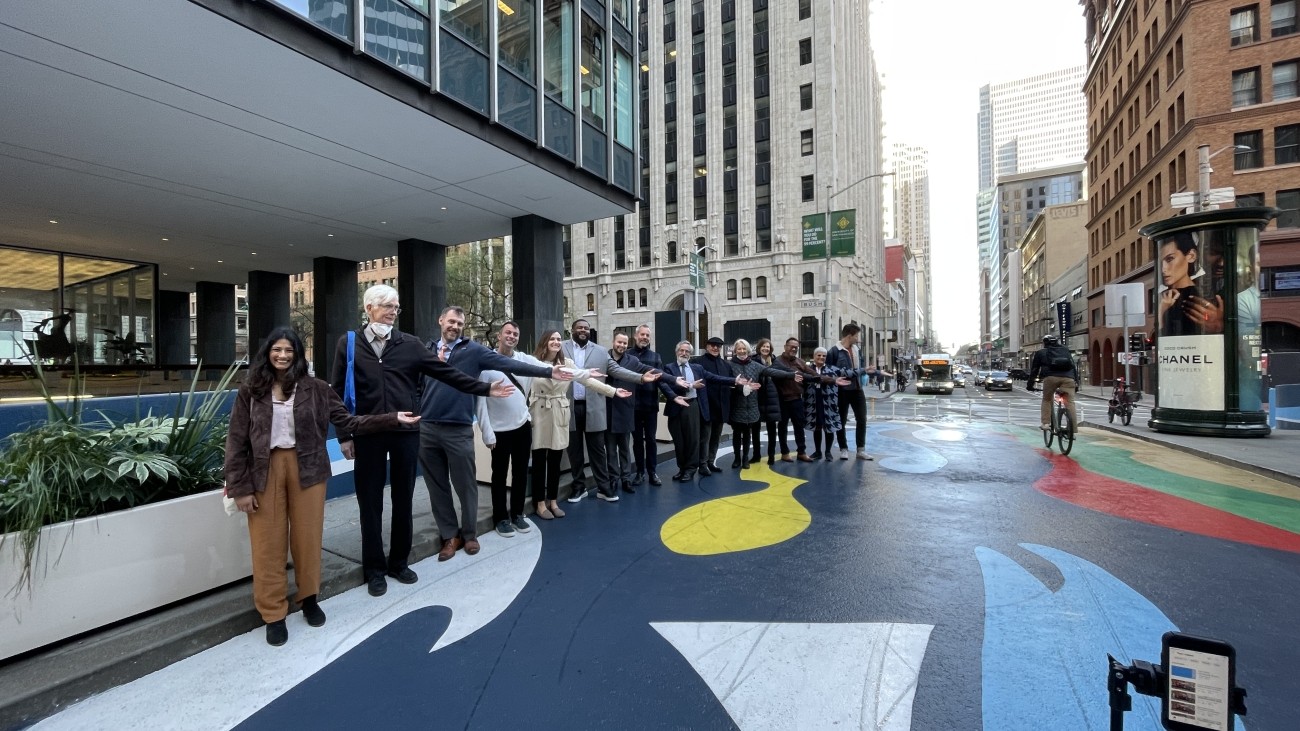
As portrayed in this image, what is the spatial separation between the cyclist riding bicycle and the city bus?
23587 millimetres

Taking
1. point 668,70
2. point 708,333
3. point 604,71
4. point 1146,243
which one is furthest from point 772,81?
point 604,71

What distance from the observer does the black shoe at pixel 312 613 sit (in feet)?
11.4

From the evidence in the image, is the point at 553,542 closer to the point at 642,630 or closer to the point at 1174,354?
the point at 642,630

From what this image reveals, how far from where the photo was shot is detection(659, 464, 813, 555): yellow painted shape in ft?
16.0

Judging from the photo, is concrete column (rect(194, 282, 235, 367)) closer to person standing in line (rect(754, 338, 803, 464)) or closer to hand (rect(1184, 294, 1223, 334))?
person standing in line (rect(754, 338, 803, 464))

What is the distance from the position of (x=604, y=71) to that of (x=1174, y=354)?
14.6 meters

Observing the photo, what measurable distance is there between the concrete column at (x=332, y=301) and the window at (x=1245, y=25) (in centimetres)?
4334

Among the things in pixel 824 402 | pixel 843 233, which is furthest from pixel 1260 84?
pixel 824 402

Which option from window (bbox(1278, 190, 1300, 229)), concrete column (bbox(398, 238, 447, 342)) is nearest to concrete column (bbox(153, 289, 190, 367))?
concrete column (bbox(398, 238, 447, 342))

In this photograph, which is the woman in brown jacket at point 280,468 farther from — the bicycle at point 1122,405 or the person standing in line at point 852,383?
the bicycle at point 1122,405

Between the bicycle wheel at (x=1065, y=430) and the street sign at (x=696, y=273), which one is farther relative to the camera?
the street sign at (x=696, y=273)

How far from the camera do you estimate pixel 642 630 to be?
3.35 metres

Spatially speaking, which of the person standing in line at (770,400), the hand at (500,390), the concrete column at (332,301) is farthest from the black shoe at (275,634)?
the concrete column at (332,301)

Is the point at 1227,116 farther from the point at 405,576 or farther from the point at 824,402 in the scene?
the point at 405,576
